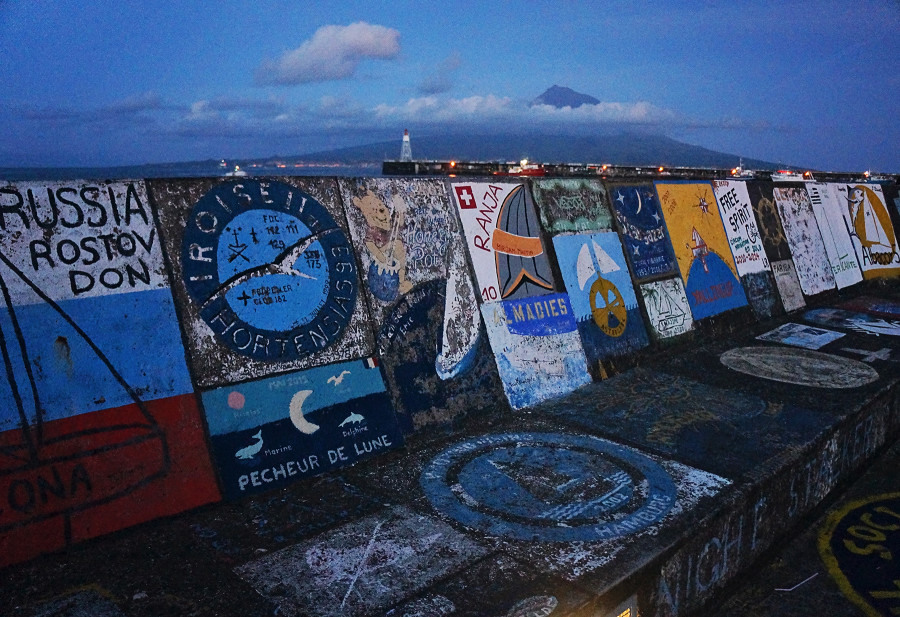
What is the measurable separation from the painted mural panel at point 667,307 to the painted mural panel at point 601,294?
8.7 inches

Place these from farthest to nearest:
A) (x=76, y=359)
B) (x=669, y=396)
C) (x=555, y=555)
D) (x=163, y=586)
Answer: (x=669, y=396) < (x=76, y=359) < (x=555, y=555) < (x=163, y=586)

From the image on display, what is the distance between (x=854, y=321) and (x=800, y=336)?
1322 millimetres

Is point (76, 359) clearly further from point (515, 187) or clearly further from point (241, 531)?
point (515, 187)

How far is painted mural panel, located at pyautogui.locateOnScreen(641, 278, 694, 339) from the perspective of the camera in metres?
6.55

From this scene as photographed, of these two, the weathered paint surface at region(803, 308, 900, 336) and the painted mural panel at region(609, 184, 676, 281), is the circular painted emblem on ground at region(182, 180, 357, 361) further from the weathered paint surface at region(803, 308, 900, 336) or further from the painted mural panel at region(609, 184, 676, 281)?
the weathered paint surface at region(803, 308, 900, 336)

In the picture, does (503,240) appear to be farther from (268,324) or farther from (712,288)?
(712,288)

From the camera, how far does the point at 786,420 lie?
5004mm

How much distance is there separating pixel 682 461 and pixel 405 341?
2.01 m

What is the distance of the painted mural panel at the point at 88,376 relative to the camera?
124 inches

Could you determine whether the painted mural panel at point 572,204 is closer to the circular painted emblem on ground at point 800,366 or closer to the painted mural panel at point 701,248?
the painted mural panel at point 701,248

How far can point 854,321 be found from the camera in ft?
27.2

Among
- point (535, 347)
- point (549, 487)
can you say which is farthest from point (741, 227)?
point (549, 487)

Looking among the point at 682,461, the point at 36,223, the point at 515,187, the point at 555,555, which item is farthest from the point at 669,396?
the point at 36,223

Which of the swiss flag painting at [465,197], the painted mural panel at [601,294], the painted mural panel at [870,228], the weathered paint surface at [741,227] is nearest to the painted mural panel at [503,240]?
the swiss flag painting at [465,197]
